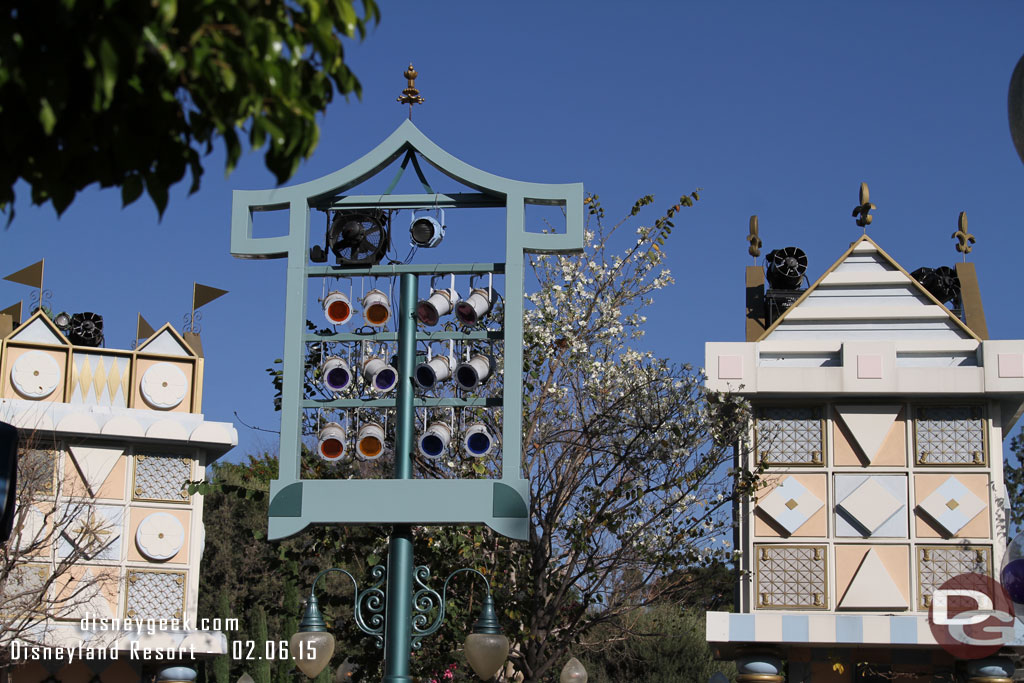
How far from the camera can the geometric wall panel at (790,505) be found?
16.6 m

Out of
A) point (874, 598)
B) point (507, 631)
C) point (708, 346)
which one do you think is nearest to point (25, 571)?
point (507, 631)

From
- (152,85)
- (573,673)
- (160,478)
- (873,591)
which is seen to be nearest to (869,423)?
(873,591)

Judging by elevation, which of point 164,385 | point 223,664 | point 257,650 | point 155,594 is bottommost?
point 223,664

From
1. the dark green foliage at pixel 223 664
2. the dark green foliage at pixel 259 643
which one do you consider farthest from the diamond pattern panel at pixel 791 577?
the dark green foliage at pixel 223 664

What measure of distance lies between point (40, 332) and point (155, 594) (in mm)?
4802

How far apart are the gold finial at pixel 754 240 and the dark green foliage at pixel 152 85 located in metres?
14.9

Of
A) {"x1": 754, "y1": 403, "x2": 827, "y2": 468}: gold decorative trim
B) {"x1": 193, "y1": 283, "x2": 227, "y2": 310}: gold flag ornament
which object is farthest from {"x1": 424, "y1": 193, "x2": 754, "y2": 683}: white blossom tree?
{"x1": 193, "y1": 283, "x2": 227, "y2": 310}: gold flag ornament

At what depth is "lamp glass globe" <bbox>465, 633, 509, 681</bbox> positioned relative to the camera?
10.5 m

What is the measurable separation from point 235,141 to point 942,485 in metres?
14.1

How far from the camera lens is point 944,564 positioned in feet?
53.5

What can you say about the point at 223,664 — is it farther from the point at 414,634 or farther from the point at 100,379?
the point at 414,634

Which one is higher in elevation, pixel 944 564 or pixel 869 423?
pixel 869 423

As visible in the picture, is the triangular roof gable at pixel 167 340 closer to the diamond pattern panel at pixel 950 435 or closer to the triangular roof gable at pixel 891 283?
the triangular roof gable at pixel 891 283

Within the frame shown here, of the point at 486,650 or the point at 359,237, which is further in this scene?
the point at 359,237
